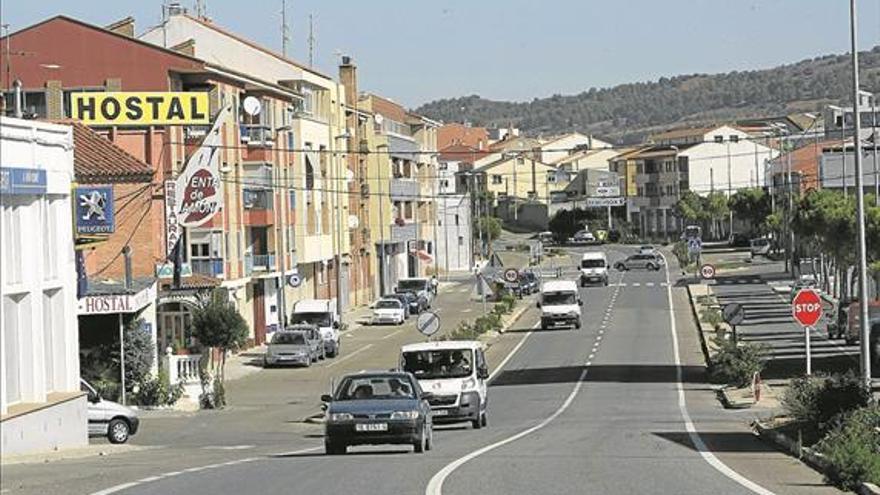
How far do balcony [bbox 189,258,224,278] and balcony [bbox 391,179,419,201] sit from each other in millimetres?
47938

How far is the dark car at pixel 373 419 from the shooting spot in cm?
2700

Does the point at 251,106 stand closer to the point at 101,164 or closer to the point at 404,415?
the point at 101,164

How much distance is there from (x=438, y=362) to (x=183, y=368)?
739 inches

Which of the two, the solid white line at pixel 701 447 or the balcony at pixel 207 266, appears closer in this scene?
the solid white line at pixel 701 447

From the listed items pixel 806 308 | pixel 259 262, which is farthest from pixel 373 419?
pixel 259 262

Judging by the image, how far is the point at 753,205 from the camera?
151375mm

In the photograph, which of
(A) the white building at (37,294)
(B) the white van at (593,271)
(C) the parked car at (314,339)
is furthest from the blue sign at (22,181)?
(B) the white van at (593,271)

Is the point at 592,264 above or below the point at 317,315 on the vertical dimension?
above

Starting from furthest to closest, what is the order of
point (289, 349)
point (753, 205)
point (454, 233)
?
point (753, 205), point (454, 233), point (289, 349)

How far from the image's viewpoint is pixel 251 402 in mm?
53188

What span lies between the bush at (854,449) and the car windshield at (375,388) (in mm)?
7031

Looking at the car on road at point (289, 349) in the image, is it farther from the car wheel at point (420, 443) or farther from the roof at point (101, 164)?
the car wheel at point (420, 443)

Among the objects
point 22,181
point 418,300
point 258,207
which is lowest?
point 418,300

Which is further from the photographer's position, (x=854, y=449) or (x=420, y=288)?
(x=420, y=288)
